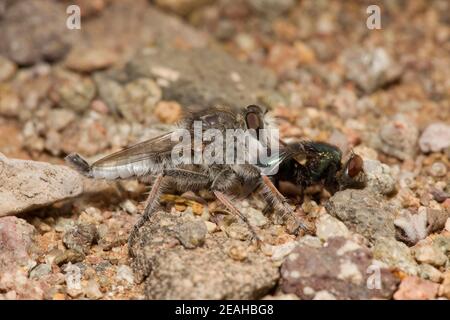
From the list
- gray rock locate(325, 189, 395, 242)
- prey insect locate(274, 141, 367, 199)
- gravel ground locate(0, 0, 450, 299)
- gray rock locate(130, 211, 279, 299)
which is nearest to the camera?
gray rock locate(130, 211, 279, 299)

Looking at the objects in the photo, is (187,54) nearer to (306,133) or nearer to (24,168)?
(306,133)

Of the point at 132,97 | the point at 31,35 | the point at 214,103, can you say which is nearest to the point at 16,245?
the point at 132,97

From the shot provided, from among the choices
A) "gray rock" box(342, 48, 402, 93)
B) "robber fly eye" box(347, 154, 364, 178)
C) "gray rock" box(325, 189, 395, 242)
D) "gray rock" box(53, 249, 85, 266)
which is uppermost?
"gray rock" box(342, 48, 402, 93)

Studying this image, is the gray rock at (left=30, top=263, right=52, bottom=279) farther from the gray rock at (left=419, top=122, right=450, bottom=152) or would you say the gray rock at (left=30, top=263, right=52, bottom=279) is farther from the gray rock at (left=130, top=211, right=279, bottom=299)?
the gray rock at (left=419, top=122, right=450, bottom=152)

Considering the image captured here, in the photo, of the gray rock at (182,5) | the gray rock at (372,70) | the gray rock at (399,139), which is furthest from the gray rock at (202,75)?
the gray rock at (399,139)

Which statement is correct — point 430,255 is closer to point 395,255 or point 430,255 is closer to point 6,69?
point 395,255

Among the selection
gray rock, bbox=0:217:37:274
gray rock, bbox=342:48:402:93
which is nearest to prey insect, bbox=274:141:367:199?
gray rock, bbox=342:48:402:93
